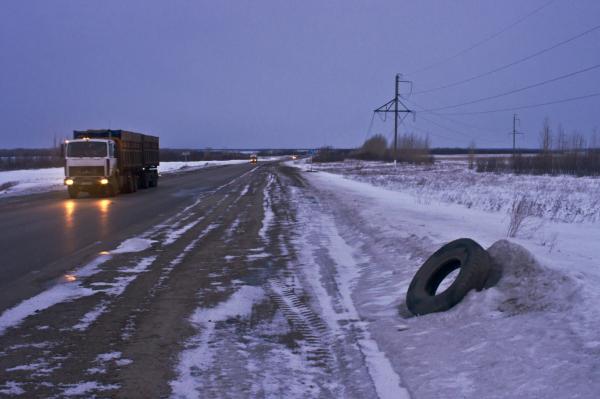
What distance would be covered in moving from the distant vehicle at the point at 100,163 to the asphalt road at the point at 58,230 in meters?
0.86

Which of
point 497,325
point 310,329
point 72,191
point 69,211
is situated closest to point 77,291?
point 310,329

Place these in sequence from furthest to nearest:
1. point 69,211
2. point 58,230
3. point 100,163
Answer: point 100,163 < point 69,211 < point 58,230

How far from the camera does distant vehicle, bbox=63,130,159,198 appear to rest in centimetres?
3034

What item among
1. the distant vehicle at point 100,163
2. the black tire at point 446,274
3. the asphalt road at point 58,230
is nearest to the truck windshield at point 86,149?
the distant vehicle at point 100,163

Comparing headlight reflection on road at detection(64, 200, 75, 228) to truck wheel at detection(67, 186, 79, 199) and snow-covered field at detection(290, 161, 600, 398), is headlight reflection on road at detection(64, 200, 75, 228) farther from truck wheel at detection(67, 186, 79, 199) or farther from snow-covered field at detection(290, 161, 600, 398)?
snow-covered field at detection(290, 161, 600, 398)

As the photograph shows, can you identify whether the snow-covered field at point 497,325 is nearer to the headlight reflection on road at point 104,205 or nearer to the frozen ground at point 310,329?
the frozen ground at point 310,329

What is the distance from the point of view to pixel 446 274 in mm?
8594

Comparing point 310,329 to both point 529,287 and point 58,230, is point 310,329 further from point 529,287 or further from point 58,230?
point 58,230

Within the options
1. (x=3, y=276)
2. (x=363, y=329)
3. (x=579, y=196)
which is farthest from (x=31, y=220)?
(x=579, y=196)

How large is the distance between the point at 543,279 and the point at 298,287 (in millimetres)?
3726

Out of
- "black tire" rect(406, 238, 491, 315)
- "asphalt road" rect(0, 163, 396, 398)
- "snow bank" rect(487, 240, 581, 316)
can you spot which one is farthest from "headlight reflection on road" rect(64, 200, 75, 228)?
"snow bank" rect(487, 240, 581, 316)

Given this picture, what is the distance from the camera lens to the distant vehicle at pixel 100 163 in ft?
99.6

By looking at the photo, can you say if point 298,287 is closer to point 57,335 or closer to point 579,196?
point 57,335

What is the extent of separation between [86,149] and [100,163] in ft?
3.71
